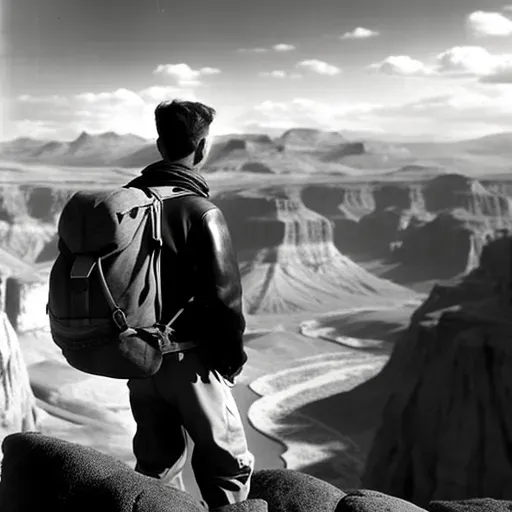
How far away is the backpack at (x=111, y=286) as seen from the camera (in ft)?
6.07

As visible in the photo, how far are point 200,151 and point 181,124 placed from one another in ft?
0.34

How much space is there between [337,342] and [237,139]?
1684 centimetres

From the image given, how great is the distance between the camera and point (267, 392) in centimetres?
1930

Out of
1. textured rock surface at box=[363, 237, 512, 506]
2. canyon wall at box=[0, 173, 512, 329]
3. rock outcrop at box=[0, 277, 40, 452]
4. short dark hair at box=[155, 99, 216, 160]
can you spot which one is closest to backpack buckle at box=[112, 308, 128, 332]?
short dark hair at box=[155, 99, 216, 160]

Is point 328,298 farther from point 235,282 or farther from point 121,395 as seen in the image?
point 235,282

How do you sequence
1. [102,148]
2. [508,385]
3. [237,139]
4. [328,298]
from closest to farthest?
1. [508,385]
2. [102,148]
3. [328,298]
4. [237,139]

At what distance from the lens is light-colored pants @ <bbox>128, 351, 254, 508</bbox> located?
79.4 inches

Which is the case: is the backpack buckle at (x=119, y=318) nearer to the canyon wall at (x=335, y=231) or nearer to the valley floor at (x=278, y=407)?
the valley floor at (x=278, y=407)

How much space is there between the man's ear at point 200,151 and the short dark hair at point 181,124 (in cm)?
1

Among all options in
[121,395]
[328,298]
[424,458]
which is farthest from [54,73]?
[328,298]

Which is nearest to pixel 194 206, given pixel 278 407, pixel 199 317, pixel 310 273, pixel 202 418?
pixel 199 317

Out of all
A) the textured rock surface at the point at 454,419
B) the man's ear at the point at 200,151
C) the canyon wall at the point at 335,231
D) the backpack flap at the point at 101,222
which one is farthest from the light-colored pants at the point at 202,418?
the canyon wall at the point at 335,231

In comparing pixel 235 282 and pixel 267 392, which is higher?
pixel 235 282

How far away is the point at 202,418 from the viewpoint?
6.60 feet
